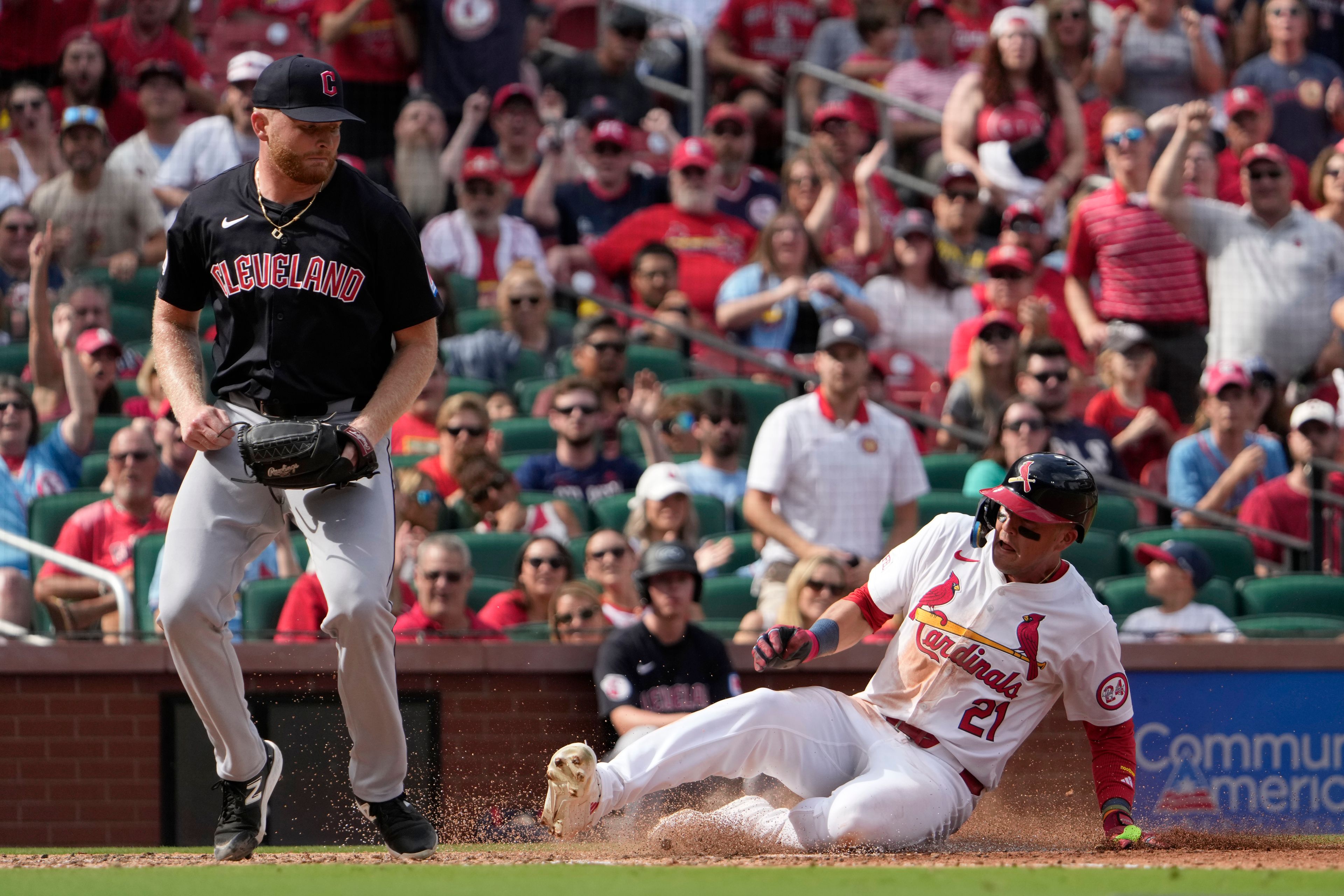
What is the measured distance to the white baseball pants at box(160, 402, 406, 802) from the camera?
450 cm

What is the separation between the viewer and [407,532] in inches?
294

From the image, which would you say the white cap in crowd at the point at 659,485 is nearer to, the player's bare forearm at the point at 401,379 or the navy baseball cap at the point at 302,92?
the player's bare forearm at the point at 401,379

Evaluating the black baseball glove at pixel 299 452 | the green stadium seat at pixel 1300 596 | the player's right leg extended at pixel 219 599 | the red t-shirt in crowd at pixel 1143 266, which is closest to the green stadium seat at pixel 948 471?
the green stadium seat at pixel 1300 596

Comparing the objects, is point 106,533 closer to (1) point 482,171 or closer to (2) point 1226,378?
(1) point 482,171

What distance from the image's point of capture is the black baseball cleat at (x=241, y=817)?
475cm

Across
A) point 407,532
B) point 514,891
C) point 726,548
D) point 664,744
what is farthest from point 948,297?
point 514,891

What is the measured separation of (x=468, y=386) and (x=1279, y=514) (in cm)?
415

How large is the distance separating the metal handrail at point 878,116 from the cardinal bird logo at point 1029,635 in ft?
22.7

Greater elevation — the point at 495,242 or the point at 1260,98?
the point at 1260,98

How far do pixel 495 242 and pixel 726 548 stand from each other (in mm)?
3263

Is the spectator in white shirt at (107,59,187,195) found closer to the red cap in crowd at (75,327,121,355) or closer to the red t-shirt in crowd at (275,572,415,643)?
the red cap in crowd at (75,327,121,355)

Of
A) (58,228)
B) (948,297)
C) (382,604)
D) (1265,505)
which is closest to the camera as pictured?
(382,604)

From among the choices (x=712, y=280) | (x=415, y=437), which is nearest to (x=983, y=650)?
(x=415, y=437)

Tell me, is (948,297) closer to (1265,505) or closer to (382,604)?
(1265,505)
